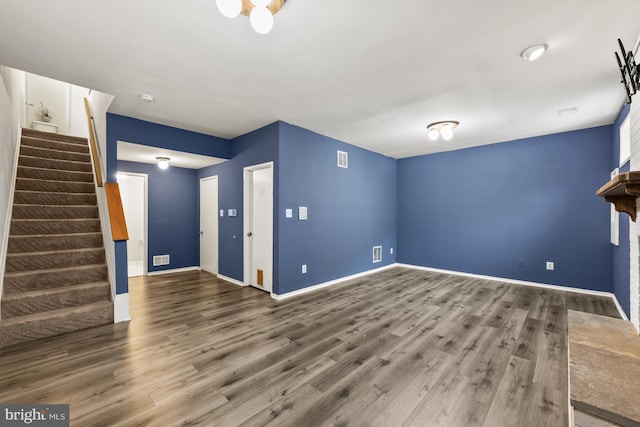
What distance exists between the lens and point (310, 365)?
7.52 ft

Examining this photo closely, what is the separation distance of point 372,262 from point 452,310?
7.85 feet

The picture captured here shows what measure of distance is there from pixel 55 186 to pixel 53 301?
83.2 inches

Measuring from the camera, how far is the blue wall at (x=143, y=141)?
3342 millimetres

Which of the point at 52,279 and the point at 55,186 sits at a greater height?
the point at 55,186

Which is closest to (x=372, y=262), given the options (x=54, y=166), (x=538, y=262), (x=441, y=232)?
(x=441, y=232)

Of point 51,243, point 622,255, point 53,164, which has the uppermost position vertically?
point 53,164

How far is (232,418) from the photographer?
170 centimetres

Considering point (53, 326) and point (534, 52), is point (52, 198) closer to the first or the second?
point (53, 326)

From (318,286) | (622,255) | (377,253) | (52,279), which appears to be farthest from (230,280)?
(622,255)

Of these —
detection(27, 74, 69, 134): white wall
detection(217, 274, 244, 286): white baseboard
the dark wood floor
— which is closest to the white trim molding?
detection(217, 274, 244, 286): white baseboard

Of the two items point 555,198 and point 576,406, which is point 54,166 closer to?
point 576,406

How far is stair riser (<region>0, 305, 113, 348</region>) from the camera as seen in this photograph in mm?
2588

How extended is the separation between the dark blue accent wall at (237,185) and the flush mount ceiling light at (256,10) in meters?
2.37

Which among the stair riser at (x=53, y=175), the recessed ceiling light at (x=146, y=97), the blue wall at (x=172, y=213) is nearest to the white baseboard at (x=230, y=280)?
the blue wall at (x=172, y=213)
